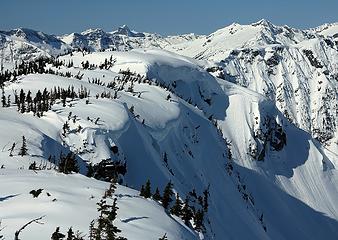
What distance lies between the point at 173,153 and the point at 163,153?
16.4 feet

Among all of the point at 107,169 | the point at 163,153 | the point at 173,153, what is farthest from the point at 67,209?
the point at 173,153

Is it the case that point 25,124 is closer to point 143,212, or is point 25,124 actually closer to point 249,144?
point 143,212

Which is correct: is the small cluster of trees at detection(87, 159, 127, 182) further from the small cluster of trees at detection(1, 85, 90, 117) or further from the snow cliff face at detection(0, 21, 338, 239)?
the small cluster of trees at detection(1, 85, 90, 117)

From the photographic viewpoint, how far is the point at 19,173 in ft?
72.9

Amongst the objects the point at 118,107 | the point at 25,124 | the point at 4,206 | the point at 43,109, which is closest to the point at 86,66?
the point at 118,107

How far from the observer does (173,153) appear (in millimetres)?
71062

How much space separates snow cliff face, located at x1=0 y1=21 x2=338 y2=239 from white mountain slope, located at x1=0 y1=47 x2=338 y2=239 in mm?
112

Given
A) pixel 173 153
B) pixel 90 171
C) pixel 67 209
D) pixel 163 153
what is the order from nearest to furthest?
1. pixel 67 209
2. pixel 90 171
3. pixel 163 153
4. pixel 173 153

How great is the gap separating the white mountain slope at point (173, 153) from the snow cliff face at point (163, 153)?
0.37 ft

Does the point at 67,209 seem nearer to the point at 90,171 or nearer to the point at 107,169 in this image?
the point at 90,171

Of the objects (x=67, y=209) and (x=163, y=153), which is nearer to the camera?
(x=67, y=209)

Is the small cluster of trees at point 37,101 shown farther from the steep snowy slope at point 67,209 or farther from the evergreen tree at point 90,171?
the steep snowy slope at point 67,209

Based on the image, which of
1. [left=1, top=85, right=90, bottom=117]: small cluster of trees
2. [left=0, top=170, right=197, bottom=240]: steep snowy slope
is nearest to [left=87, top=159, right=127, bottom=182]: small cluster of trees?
[left=1, top=85, right=90, bottom=117]: small cluster of trees

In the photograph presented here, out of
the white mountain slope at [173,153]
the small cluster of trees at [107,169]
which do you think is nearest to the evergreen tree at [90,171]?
the small cluster of trees at [107,169]
